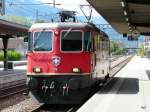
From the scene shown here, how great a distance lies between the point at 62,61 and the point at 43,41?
40.6 inches

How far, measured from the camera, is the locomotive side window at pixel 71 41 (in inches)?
672

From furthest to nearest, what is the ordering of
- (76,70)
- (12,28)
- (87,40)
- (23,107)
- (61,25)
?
(12,28) → (23,107) → (61,25) → (87,40) → (76,70)

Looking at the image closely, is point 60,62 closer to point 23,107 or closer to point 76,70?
point 76,70

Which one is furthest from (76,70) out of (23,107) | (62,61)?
(23,107)

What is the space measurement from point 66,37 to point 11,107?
3.08 meters

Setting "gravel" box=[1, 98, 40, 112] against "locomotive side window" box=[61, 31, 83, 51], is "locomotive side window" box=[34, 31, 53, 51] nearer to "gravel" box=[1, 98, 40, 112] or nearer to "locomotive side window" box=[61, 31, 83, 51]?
"locomotive side window" box=[61, 31, 83, 51]

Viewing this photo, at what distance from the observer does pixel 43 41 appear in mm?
17297

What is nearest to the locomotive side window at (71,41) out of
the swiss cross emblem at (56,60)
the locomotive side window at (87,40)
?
the locomotive side window at (87,40)

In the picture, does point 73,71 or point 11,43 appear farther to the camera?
point 11,43

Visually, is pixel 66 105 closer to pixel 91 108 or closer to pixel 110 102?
→ pixel 110 102

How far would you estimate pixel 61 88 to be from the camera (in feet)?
54.3

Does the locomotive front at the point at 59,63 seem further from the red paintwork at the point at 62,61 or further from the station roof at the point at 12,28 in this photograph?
the station roof at the point at 12,28

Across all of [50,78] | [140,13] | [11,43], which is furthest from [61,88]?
[11,43]

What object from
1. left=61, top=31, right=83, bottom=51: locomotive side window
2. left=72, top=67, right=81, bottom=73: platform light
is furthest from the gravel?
left=61, top=31, right=83, bottom=51: locomotive side window
